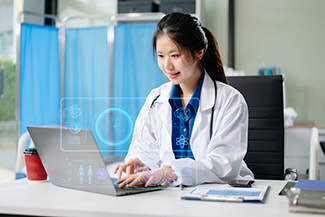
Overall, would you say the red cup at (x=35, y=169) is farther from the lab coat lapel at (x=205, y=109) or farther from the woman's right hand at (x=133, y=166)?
the lab coat lapel at (x=205, y=109)

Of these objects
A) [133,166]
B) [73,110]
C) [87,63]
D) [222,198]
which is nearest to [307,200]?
[222,198]

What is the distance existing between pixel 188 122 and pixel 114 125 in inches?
8.4

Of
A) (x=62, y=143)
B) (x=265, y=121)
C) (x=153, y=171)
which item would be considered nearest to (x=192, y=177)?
(x=153, y=171)

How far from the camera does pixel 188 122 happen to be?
39.8 inches

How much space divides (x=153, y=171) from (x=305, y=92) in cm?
263

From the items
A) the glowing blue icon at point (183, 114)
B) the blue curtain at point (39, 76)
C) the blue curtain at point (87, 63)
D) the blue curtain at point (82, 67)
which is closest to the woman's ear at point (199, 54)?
the glowing blue icon at point (183, 114)

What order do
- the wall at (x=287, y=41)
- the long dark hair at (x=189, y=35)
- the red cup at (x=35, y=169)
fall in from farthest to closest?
1. the wall at (x=287, y=41)
2. the long dark hair at (x=189, y=35)
3. the red cup at (x=35, y=169)

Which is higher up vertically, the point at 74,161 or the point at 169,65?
the point at 169,65

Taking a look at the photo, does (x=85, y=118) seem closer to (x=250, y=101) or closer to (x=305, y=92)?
(x=250, y=101)

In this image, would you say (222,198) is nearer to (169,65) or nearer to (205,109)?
(205,109)

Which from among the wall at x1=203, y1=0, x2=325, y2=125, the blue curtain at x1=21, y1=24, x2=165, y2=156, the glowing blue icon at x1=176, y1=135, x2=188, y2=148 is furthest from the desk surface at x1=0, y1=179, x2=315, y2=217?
the wall at x1=203, y1=0, x2=325, y2=125

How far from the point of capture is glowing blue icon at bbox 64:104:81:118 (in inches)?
35.8

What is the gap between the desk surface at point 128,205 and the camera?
743 millimetres

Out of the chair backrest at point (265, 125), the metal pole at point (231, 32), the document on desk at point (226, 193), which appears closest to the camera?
the document on desk at point (226, 193)
